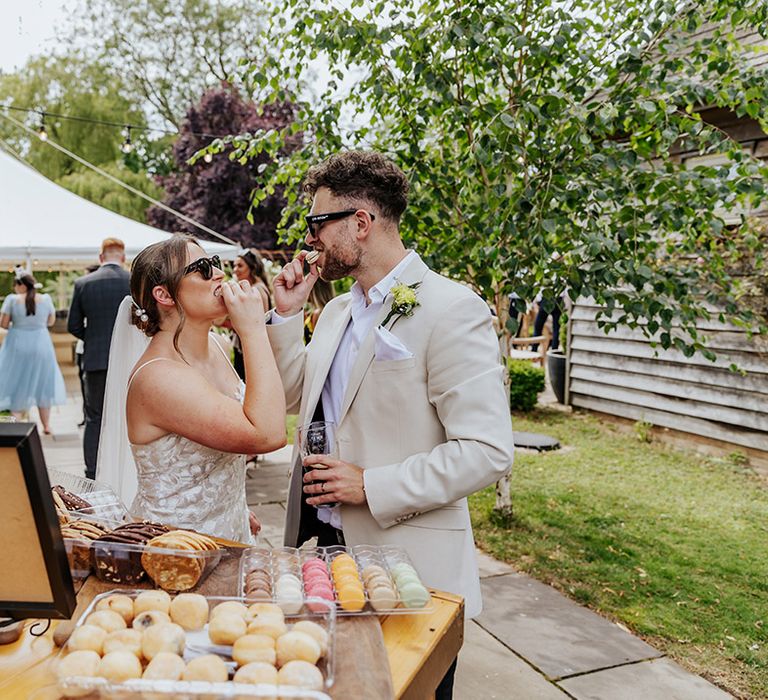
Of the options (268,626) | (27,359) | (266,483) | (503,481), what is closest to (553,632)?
(503,481)

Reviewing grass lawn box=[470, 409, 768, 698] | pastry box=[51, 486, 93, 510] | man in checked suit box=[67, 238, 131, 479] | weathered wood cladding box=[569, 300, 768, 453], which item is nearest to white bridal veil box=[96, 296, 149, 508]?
pastry box=[51, 486, 93, 510]

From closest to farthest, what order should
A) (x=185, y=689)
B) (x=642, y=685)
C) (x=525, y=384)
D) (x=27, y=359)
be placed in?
(x=185, y=689) < (x=642, y=685) < (x=27, y=359) < (x=525, y=384)

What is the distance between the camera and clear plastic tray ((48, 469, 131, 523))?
192 cm

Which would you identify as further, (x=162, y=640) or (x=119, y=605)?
(x=119, y=605)

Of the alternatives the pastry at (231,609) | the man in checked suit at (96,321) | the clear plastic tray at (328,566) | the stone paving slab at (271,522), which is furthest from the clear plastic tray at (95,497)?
the man in checked suit at (96,321)

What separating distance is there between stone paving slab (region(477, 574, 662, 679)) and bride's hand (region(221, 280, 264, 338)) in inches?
89.1

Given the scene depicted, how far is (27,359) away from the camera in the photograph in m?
8.52

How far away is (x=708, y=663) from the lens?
3.38 m

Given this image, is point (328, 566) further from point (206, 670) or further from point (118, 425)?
point (118, 425)

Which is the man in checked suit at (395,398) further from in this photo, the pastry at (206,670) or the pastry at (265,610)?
the pastry at (206,670)

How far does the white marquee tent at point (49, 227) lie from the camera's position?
8.61m

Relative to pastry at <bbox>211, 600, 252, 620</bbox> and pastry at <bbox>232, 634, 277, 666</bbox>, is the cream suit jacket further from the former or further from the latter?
pastry at <bbox>232, 634, 277, 666</bbox>

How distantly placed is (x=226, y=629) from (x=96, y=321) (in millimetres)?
5719

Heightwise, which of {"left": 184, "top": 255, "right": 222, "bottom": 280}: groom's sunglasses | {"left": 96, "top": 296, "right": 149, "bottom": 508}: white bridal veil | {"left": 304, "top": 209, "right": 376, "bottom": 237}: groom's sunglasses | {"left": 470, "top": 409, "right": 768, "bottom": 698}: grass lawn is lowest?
{"left": 470, "top": 409, "right": 768, "bottom": 698}: grass lawn
